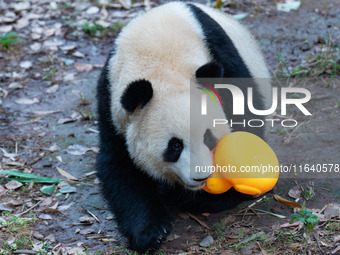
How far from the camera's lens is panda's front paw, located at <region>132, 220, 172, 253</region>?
390 cm

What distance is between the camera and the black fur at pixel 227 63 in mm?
3977

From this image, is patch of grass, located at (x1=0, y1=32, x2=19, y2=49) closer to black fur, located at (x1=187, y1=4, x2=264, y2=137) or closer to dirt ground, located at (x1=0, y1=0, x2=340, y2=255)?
dirt ground, located at (x1=0, y1=0, x2=340, y2=255)

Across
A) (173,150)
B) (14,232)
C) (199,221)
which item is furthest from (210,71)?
(14,232)

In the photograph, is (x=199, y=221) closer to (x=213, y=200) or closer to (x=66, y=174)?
(x=213, y=200)

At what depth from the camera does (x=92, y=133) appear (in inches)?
233

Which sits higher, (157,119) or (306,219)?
(157,119)

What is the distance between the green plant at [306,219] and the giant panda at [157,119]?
675mm

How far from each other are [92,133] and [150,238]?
2310mm

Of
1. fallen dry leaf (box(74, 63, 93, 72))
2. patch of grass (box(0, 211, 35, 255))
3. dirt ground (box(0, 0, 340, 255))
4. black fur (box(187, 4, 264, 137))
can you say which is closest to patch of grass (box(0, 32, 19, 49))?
dirt ground (box(0, 0, 340, 255))

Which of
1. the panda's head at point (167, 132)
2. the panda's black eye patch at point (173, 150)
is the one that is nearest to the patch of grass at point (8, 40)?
the panda's head at point (167, 132)

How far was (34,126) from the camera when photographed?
20.1ft

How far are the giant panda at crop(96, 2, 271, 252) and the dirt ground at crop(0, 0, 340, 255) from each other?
19cm

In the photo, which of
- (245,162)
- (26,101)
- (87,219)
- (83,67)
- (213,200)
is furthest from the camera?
(83,67)

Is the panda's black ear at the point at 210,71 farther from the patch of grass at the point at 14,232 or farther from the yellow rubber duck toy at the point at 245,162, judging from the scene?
the patch of grass at the point at 14,232
